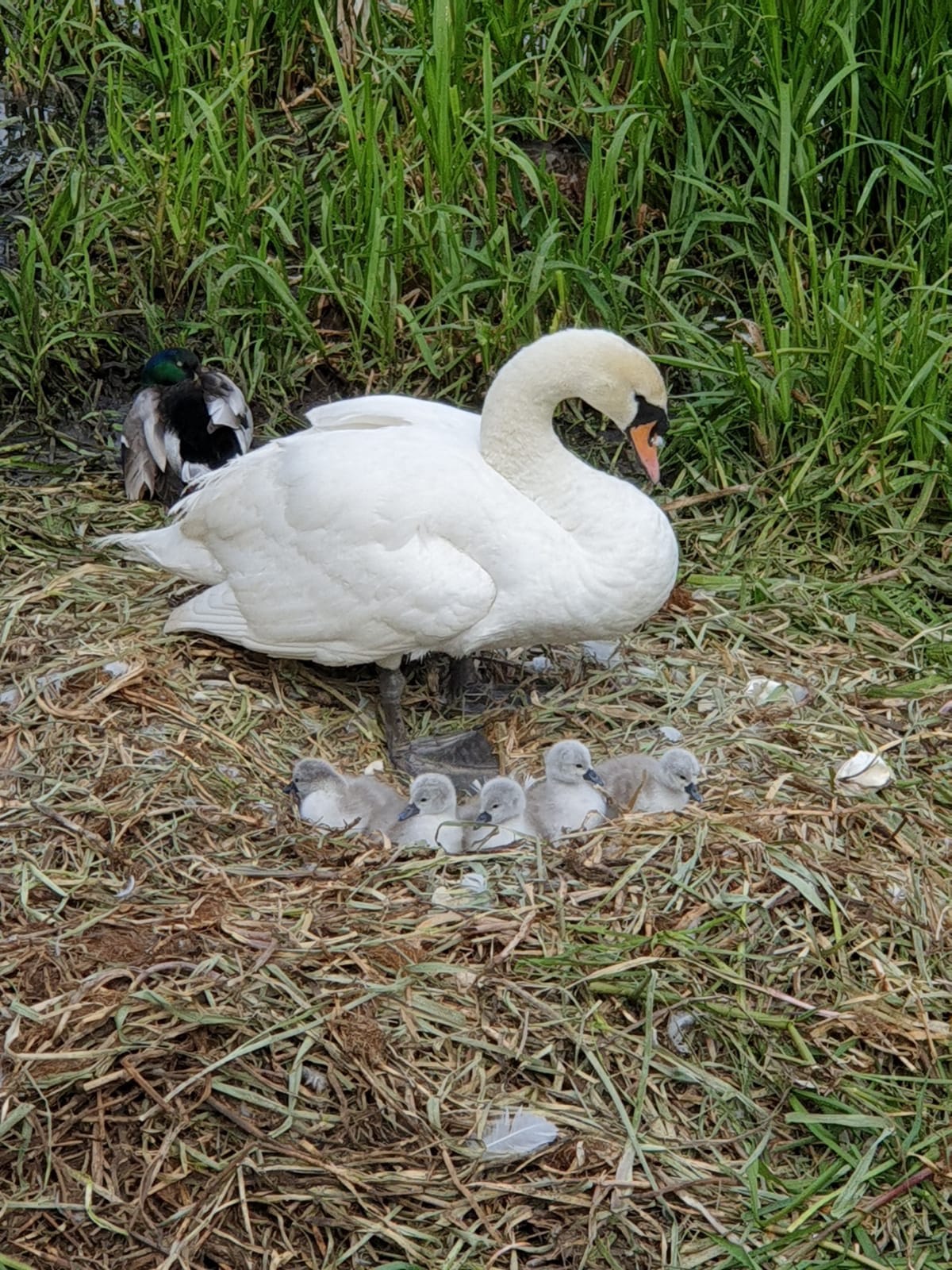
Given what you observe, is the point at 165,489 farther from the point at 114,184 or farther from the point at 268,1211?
the point at 268,1211

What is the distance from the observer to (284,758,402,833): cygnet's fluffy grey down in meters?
3.99

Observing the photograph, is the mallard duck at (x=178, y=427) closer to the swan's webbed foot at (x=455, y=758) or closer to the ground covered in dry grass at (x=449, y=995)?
the ground covered in dry grass at (x=449, y=995)

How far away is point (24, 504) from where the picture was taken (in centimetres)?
520

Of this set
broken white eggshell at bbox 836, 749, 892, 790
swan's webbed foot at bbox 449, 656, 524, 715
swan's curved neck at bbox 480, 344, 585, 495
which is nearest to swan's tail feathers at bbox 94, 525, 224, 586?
swan's webbed foot at bbox 449, 656, 524, 715

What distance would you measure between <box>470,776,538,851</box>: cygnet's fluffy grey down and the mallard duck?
150 centimetres

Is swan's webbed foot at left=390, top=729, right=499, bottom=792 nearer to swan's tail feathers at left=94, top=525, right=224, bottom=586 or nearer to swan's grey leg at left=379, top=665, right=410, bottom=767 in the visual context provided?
swan's grey leg at left=379, top=665, right=410, bottom=767

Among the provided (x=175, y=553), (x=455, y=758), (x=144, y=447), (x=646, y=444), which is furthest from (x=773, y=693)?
(x=144, y=447)

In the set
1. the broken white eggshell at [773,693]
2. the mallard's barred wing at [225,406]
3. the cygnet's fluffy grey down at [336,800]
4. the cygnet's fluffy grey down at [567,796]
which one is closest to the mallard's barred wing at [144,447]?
the mallard's barred wing at [225,406]

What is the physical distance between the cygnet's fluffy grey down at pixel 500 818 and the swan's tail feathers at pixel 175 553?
99 centimetres

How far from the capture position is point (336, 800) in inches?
158

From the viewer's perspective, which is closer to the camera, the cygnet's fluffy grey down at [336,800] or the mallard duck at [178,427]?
the cygnet's fluffy grey down at [336,800]

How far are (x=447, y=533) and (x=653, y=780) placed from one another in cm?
76

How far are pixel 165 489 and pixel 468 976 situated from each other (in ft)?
7.18

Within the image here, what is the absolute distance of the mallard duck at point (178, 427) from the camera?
16.4ft
